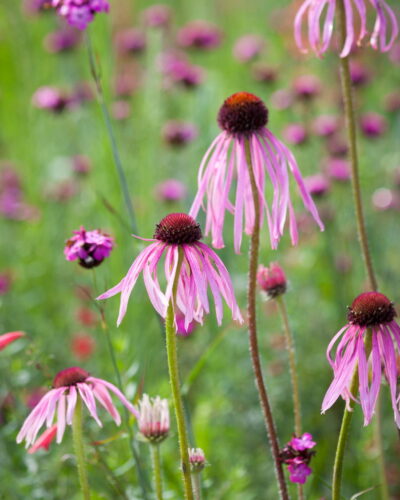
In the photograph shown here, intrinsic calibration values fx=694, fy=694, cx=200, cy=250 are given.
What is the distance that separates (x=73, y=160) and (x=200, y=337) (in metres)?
1.08

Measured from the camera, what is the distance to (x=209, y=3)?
4723mm

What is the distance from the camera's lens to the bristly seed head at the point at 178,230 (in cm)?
83

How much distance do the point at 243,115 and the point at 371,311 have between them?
13.4 inches

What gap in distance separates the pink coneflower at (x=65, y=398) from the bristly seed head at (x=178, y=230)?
0.20 m

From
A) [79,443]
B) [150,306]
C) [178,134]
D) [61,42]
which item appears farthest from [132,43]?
[79,443]

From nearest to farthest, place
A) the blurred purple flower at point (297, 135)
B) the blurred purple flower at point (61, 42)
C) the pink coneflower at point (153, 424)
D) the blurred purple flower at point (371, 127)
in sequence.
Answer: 1. the pink coneflower at point (153, 424)
2. the blurred purple flower at point (297, 135)
3. the blurred purple flower at point (371, 127)
4. the blurred purple flower at point (61, 42)

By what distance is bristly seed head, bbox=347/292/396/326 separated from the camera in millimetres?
816

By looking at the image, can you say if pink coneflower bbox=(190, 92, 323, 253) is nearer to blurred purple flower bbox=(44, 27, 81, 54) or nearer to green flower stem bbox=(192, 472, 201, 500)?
green flower stem bbox=(192, 472, 201, 500)

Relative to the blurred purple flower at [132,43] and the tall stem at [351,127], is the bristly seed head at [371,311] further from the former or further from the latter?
the blurred purple flower at [132,43]

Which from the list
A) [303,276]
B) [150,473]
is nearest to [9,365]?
[150,473]

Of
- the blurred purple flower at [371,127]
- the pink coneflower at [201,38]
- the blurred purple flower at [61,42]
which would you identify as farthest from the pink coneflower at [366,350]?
the blurred purple flower at [61,42]

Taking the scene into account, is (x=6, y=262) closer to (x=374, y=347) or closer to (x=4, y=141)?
(x=4, y=141)

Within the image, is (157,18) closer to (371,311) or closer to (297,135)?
(297,135)

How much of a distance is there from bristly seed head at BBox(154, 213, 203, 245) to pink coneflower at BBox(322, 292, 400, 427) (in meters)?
0.21
